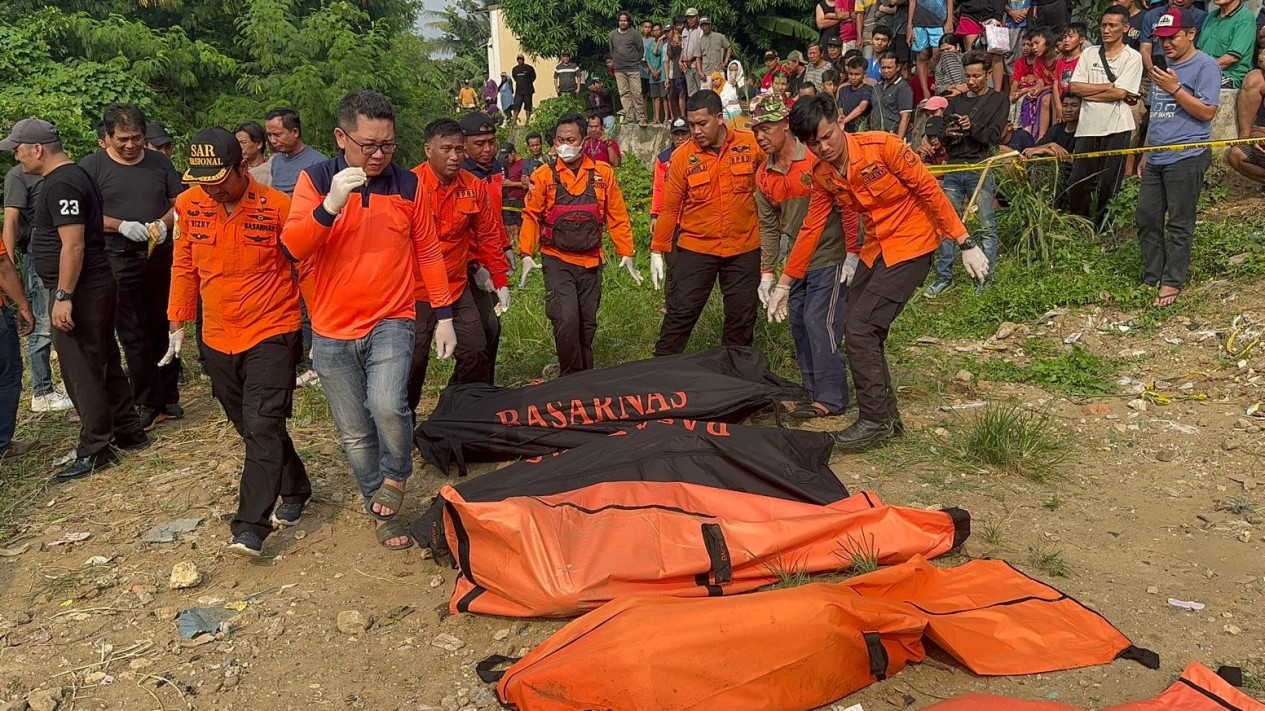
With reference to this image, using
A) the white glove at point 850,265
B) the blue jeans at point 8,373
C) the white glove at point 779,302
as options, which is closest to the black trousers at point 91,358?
the blue jeans at point 8,373

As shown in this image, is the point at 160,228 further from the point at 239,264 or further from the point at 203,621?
the point at 203,621

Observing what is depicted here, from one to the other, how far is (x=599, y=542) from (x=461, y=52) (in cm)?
3486

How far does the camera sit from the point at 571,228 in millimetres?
5508

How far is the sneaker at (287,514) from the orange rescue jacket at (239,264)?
862 millimetres

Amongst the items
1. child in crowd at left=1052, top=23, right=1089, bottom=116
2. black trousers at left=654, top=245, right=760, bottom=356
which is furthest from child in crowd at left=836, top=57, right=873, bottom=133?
black trousers at left=654, top=245, right=760, bottom=356

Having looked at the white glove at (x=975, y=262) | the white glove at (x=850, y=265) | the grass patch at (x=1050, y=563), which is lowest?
the grass patch at (x=1050, y=563)

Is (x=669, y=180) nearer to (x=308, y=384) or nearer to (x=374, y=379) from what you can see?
(x=374, y=379)

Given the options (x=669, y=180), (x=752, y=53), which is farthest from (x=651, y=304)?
(x=752, y=53)

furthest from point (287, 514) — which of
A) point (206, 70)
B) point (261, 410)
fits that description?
point (206, 70)

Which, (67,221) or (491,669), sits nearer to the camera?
(491,669)

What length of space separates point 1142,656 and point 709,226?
3.37 m

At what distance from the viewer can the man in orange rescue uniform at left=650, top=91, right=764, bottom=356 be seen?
543cm

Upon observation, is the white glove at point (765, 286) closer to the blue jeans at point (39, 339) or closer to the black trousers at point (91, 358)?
the black trousers at point (91, 358)

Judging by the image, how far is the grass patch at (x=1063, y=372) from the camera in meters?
5.55
